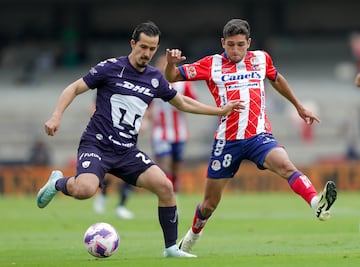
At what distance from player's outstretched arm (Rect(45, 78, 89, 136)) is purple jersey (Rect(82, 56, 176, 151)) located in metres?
0.14

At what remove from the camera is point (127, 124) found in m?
10.9

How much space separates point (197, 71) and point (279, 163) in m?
1.53

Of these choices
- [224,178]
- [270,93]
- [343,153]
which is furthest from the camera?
[270,93]

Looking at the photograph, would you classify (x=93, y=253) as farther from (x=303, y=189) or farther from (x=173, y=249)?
(x=303, y=189)

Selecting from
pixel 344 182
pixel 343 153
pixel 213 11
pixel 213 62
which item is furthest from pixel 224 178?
pixel 213 11

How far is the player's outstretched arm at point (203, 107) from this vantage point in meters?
10.9

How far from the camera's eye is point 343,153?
3219 centimetres

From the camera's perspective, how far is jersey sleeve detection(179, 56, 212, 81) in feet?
37.6

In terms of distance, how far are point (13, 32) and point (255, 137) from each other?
34.0 m

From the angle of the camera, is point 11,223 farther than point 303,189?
Yes

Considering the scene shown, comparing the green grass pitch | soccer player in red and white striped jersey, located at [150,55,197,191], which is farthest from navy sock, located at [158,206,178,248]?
soccer player in red and white striped jersey, located at [150,55,197,191]

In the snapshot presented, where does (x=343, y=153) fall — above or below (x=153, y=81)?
below

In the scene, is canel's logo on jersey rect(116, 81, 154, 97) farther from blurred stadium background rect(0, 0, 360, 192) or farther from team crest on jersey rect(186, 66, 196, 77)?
blurred stadium background rect(0, 0, 360, 192)

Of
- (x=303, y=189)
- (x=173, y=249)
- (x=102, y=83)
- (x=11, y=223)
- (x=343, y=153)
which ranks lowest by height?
(x=343, y=153)
